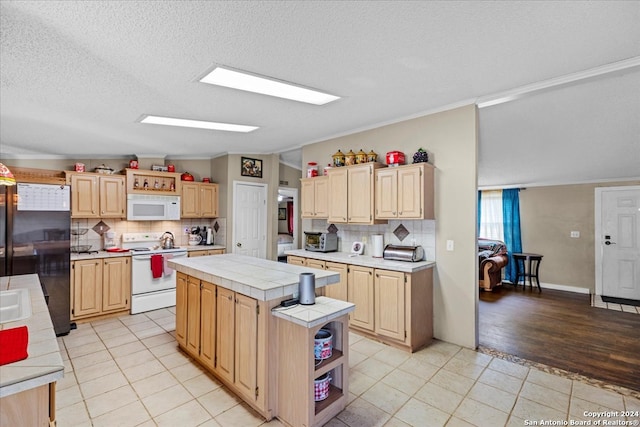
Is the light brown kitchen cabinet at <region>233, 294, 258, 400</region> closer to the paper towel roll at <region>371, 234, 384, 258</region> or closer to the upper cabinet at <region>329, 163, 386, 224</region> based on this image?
the upper cabinet at <region>329, 163, 386, 224</region>

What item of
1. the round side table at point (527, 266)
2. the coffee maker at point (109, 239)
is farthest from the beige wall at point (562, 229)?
the coffee maker at point (109, 239)

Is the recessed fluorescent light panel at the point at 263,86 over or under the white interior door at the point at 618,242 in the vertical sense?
over

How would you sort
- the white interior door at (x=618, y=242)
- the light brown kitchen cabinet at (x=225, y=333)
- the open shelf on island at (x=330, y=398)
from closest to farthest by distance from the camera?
the open shelf on island at (x=330, y=398) < the light brown kitchen cabinet at (x=225, y=333) < the white interior door at (x=618, y=242)

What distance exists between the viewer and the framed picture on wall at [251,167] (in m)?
5.77

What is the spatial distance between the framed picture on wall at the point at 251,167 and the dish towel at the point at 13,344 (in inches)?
174

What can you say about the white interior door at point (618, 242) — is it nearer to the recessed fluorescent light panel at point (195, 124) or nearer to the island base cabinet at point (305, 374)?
the island base cabinet at point (305, 374)

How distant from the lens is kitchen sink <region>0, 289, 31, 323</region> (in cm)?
182

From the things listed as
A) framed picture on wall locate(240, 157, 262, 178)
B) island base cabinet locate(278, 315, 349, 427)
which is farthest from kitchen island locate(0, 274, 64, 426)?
framed picture on wall locate(240, 157, 262, 178)

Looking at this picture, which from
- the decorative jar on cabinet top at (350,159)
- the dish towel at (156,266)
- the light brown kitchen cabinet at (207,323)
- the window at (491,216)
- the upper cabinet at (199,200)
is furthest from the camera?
the window at (491,216)

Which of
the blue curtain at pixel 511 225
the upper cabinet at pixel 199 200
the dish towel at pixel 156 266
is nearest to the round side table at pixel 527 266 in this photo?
the blue curtain at pixel 511 225

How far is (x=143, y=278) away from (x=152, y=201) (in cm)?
128

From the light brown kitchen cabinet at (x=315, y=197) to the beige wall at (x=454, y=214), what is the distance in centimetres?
136

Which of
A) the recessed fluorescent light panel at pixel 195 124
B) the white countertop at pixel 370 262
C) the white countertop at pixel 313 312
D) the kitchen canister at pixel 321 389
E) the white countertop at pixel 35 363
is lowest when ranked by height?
the kitchen canister at pixel 321 389

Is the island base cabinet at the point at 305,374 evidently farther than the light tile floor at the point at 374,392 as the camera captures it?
No
